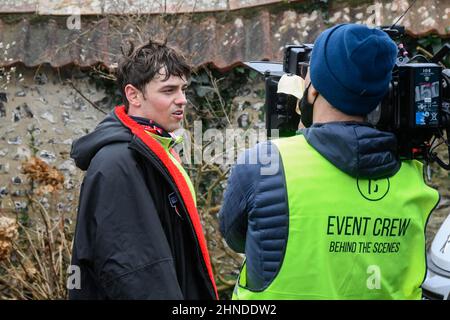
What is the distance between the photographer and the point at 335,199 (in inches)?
98.0

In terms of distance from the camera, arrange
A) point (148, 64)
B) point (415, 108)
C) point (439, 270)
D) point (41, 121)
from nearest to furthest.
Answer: point (415, 108), point (148, 64), point (439, 270), point (41, 121)

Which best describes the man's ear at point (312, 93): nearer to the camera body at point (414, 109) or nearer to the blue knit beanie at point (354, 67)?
the blue knit beanie at point (354, 67)

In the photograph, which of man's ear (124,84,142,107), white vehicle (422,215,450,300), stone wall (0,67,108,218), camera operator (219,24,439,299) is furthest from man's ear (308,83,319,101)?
stone wall (0,67,108,218)

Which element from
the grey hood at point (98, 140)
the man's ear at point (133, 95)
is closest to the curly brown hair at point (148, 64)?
the man's ear at point (133, 95)

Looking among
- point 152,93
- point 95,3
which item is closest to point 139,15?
point 95,3

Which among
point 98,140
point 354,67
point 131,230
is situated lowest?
point 131,230

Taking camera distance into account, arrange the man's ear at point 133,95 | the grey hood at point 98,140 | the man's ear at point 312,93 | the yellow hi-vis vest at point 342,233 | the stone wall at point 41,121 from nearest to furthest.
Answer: the yellow hi-vis vest at point 342,233, the man's ear at point 312,93, the grey hood at point 98,140, the man's ear at point 133,95, the stone wall at point 41,121

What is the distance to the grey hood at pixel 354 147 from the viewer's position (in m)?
2.48

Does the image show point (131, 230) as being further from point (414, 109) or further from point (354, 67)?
point (414, 109)

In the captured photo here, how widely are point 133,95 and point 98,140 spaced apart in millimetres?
273

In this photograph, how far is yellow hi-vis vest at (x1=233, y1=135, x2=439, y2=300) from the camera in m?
2.45

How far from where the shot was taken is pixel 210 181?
6.24 meters

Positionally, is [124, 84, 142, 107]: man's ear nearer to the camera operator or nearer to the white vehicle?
the camera operator

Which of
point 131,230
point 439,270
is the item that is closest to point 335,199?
point 131,230
